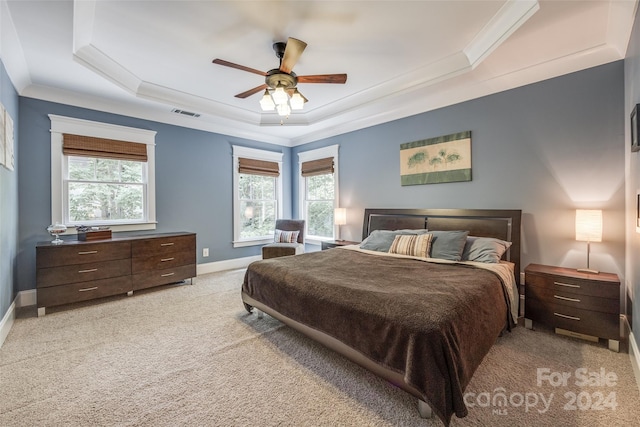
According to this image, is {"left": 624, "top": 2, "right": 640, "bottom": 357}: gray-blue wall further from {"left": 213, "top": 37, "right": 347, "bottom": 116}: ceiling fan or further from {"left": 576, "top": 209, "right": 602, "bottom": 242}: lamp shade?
{"left": 213, "top": 37, "right": 347, "bottom": 116}: ceiling fan

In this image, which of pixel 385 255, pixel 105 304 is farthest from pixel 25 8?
pixel 385 255

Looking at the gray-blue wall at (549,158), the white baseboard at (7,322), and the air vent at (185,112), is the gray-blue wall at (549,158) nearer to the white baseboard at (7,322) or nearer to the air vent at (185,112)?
the air vent at (185,112)

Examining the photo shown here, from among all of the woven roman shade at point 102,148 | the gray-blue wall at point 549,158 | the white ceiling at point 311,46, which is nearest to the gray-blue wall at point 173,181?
the woven roman shade at point 102,148

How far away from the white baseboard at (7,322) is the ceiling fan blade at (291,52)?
346 cm

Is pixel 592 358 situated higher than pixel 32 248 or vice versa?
pixel 32 248

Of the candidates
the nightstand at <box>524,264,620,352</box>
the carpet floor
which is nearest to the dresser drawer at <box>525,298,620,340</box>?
the nightstand at <box>524,264,620,352</box>

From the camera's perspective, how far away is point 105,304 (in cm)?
339

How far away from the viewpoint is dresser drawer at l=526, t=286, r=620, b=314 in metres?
2.24

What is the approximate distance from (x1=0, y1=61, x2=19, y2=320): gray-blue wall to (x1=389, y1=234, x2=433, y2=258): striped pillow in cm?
398

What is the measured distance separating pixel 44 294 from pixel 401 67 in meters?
4.78

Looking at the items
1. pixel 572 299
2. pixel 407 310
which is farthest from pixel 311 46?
pixel 572 299

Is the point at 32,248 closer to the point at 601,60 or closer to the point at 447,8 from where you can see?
the point at 447,8

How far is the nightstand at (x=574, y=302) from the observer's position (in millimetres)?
2242

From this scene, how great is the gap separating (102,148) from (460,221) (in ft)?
16.2
